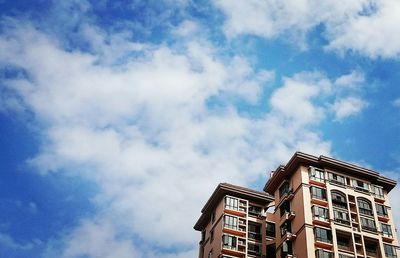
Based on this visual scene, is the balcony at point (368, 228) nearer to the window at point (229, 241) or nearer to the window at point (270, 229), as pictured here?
the window at point (270, 229)

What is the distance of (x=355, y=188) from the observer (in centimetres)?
5741

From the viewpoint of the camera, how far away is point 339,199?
5553cm

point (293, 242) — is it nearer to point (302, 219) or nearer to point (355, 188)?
point (302, 219)

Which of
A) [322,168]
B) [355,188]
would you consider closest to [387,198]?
[355,188]

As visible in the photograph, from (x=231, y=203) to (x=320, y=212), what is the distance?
11.8 meters

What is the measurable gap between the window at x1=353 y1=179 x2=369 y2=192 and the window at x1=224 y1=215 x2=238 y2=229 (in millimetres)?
14794

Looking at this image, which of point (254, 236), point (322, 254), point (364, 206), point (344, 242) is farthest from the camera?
point (254, 236)

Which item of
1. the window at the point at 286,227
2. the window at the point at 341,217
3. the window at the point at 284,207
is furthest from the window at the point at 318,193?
the window at the point at 286,227

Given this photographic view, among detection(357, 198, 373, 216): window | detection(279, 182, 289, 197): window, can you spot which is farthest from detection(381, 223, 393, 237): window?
detection(279, 182, 289, 197): window

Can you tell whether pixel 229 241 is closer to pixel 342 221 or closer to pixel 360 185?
pixel 342 221

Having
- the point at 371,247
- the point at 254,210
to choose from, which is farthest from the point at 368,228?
the point at 254,210

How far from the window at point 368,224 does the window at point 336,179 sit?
4.97 meters

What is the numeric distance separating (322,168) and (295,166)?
319cm

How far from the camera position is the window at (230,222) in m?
57.8
